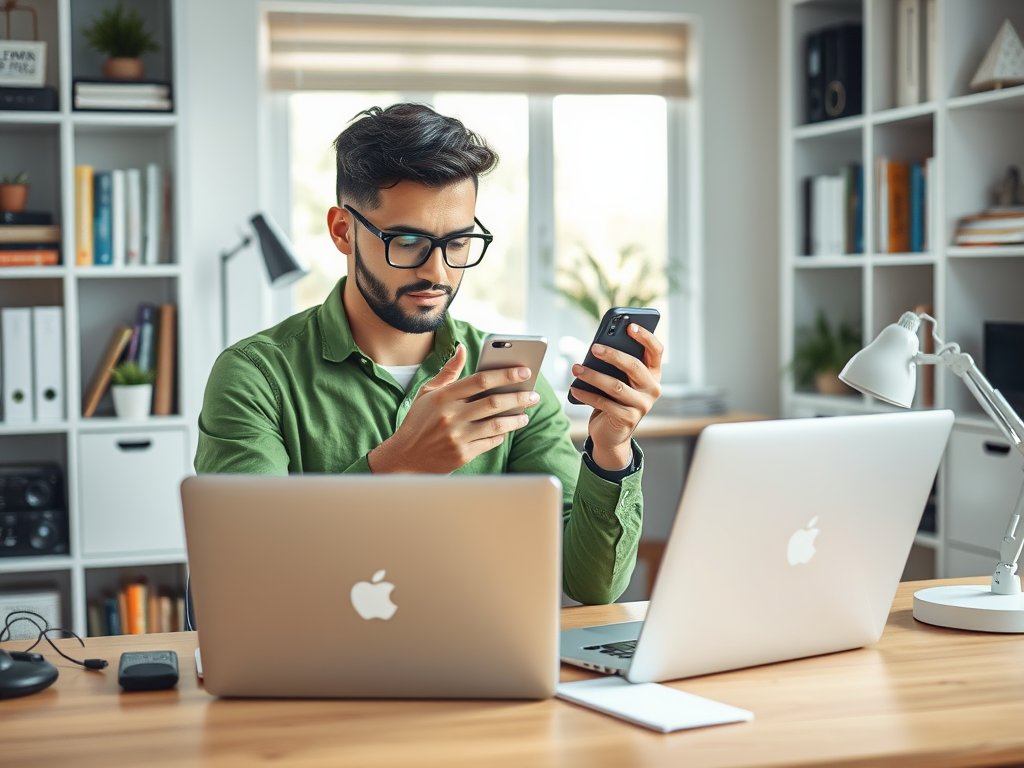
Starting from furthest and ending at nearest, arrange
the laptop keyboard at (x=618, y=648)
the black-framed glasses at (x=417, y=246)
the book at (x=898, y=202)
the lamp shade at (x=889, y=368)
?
the book at (x=898, y=202) < the black-framed glasses at (x=417, y=246) < the lamp shade at (x=889, y=368) < the laptop keyboard at (x=618, y=648)

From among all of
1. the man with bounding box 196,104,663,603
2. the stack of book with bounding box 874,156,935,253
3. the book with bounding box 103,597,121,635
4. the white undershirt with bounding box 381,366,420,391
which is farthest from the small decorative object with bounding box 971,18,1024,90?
the book with bounding box 103,597,121,635

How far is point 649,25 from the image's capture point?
399 cm

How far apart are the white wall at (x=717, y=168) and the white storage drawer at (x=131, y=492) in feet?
1.86

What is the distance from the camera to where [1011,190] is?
3186 millimetres

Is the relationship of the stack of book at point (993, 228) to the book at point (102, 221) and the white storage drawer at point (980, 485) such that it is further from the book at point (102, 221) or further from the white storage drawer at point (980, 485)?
the book at point (102, 221)

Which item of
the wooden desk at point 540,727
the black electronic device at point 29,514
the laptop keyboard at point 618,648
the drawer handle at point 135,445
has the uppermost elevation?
the drawer handle at point 135,445

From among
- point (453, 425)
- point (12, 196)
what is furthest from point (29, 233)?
point (453, 425)

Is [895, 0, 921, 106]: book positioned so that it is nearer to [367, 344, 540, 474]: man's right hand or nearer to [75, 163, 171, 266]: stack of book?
[75, 163, 171, 266]: stack of book

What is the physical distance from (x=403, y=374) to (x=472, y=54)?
7.15 feet

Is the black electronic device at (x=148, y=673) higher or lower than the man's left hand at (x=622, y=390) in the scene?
lower

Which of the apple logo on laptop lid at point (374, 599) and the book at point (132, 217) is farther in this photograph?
the book at point (132, 217)

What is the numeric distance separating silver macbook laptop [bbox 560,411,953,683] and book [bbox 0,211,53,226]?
7.82 ft

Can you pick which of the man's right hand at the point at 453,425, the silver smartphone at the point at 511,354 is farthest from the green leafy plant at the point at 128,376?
the silver smartphone at the point at 511,354

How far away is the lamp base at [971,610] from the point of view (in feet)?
4.96
